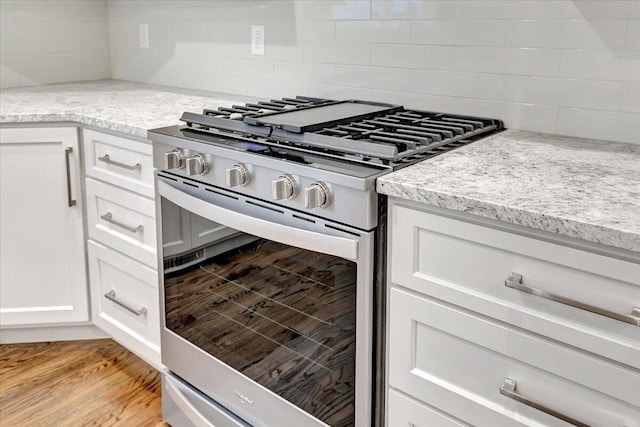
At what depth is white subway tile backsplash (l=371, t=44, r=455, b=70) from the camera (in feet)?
6.57

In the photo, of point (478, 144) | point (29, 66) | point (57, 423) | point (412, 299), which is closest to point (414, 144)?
point (478, 144)

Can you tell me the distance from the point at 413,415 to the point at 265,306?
45 cm

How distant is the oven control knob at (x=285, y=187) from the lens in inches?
59.3

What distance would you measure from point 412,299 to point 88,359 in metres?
1.55

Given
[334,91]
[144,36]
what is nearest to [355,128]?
[334,91]

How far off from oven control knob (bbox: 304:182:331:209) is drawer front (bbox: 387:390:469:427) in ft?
1.47

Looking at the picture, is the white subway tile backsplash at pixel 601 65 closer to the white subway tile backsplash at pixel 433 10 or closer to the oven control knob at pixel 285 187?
the white subway tile backsplash at pixel 433 10

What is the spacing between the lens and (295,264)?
5.10ft

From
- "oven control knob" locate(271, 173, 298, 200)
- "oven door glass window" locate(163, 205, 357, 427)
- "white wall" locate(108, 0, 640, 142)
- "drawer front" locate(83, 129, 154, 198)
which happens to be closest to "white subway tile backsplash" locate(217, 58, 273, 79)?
"white wall" locate(108, 0, 640, 142)

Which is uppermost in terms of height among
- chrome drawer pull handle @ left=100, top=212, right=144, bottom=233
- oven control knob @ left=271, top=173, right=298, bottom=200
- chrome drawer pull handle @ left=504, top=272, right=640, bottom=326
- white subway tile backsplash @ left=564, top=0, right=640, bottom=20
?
white subway tile backsplash @ left=564, top=0, right=640, bottom=20

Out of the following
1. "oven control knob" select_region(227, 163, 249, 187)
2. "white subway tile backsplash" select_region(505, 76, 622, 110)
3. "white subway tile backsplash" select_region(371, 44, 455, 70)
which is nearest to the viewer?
"oven control knob" select_region(227, 163, 249, 187)

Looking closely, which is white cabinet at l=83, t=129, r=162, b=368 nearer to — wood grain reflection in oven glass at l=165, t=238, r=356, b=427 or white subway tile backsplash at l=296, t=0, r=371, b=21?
wood grain reflection in oven glass at l=165, t=238, r=356, b=427

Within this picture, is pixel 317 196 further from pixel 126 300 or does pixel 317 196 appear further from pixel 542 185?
pixel 126 300

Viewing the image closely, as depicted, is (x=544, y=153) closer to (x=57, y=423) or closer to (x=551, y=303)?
(x=551, y=303)
